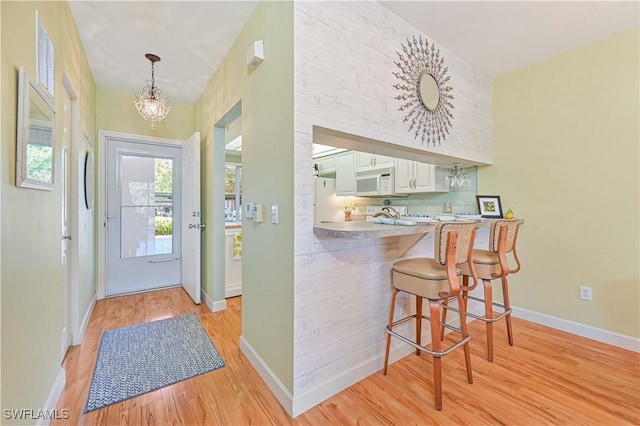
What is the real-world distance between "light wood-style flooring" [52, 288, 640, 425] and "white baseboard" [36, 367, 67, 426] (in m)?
0.04

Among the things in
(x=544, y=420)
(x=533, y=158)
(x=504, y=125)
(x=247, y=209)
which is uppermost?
(x=504, y=125)

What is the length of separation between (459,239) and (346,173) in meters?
3.37

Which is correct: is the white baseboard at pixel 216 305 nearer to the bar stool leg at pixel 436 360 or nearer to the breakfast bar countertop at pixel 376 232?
the breakfast bar countertop at pixel 376 232

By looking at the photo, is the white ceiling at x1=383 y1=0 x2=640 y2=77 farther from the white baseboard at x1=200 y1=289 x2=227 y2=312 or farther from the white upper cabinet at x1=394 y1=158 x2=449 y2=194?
the white baseboard at x1=200 y1=289 x2=227 y2=312

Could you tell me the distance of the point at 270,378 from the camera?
1785mm

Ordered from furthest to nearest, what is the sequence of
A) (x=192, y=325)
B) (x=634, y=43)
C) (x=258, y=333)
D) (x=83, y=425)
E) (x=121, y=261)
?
(x=121, y=261)
(x=192, y=325)
(x=634, y=43)
(x=258, y=333)
(x=83, y=425)

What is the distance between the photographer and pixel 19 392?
118 cm

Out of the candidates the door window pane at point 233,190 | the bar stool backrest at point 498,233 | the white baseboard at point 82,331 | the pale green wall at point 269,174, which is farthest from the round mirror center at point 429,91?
the door window pane at point 233,190

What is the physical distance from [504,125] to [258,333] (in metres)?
3.25

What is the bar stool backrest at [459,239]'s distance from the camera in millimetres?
1651

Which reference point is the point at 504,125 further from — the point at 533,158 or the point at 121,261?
the point at 121,261

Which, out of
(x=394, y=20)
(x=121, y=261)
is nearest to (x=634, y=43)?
(x=394, y=20)

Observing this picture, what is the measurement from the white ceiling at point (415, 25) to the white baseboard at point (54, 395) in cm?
255

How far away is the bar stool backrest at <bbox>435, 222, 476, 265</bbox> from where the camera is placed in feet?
5.42
